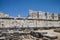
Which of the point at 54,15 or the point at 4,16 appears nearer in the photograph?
the point at 4,16

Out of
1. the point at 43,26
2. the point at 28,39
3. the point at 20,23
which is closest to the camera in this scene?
the point at 28,39

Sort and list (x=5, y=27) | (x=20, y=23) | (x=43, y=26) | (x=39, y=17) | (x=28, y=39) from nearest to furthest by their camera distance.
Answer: (x=28, y=39)
(x=5, y=27)
(x=20, y=23)
(x=43, y=26)
(x=39, y=17)

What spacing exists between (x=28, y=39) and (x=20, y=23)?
809 centimetres

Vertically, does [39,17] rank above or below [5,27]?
above

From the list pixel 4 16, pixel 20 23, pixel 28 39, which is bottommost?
pixel 28 39

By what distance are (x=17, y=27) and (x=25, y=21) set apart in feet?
6.07

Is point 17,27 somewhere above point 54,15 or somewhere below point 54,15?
below

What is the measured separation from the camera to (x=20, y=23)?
17.2 m

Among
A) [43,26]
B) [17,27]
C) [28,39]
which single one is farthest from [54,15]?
[28,39]

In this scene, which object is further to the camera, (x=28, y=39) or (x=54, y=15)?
(x=54, y=15)

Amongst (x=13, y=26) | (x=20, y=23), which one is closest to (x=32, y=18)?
(x=20, y=23)

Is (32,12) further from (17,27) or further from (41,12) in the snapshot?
(17,27)

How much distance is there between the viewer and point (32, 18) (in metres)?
18.8

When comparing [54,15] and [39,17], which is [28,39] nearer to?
[39,17]
